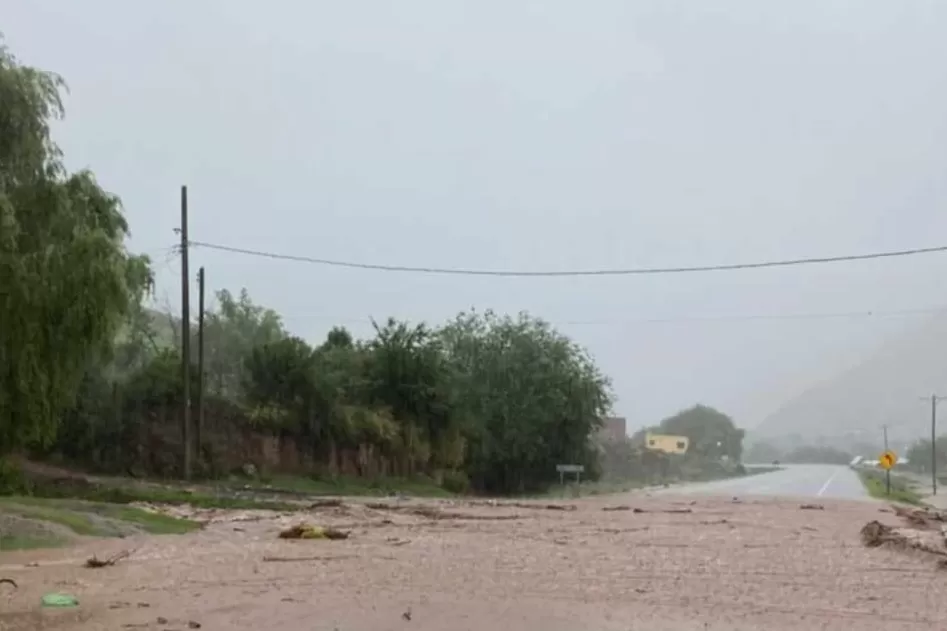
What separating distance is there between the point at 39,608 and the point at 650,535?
48.3ft

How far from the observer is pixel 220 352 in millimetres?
54188

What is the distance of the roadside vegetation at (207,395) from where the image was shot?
22234 mm

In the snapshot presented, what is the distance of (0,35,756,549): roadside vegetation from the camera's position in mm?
22234

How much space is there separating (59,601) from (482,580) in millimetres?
5607

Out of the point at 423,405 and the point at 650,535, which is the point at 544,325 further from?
the point at 650,535

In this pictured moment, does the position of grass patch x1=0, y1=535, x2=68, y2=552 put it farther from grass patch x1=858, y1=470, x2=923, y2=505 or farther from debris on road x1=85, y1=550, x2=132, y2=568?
grass patch x1=858, y1=470, x2=923, y2=505

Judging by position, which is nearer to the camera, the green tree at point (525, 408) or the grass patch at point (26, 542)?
the grass patch at point (26, 542)

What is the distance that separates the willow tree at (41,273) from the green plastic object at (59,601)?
9.62 m

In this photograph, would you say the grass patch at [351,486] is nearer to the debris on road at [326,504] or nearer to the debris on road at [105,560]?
the debris on road at [326,504]

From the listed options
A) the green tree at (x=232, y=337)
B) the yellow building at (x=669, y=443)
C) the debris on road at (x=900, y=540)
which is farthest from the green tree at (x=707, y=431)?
the debris on road at (x=900, y=540)

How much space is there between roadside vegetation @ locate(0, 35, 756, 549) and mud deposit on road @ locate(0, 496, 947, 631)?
4006 millimetres

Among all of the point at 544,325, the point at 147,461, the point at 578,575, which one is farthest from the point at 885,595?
the point at 544,325

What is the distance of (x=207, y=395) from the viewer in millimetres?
47156

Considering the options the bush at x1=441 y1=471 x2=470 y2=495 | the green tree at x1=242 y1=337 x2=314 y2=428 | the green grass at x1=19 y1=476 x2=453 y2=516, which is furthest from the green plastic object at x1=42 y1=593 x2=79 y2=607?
the bush at x1=441 y1=471 x2=470 y2=495
